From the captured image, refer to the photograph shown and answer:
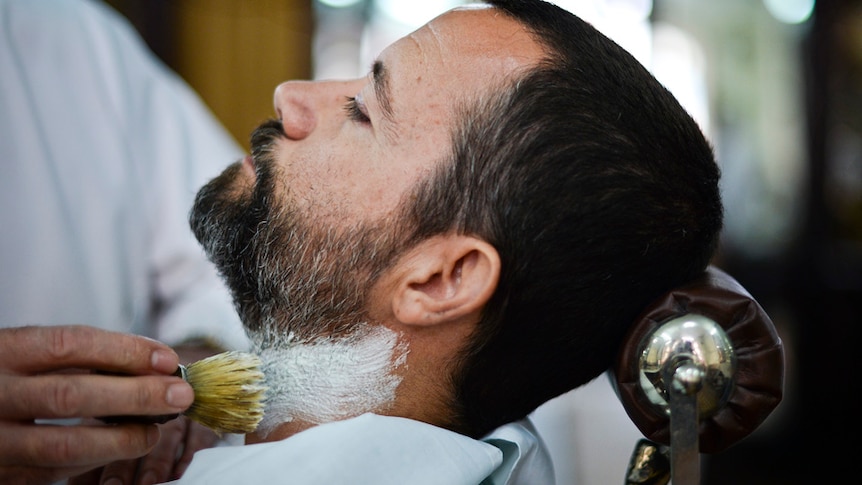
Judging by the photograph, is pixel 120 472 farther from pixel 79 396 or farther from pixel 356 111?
pixel 356 111

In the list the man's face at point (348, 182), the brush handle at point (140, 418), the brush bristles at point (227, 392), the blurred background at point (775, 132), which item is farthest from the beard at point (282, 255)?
the blurred background at point (775, 132)

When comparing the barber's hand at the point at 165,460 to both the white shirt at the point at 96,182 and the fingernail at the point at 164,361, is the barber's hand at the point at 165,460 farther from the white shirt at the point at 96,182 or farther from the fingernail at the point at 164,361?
the fingernail at the point at 164,361

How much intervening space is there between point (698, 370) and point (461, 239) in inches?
16.3

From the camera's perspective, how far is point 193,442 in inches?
62.0

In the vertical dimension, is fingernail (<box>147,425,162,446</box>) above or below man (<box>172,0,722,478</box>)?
below

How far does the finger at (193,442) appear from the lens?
5.04 feet

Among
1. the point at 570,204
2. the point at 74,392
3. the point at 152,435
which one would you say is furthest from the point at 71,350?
the point at 570,204

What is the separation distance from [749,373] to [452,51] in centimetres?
71

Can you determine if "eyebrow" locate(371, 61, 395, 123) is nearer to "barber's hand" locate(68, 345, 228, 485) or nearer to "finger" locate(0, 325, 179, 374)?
"finger" locate(0, 325, 179, 374)

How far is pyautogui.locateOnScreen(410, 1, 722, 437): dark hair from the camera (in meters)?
1.25

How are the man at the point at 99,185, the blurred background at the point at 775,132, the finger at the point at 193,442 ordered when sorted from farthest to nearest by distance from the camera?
the blurred background at the point at 775,132, the man at the point at 99,185, the finger at the point at 193,442

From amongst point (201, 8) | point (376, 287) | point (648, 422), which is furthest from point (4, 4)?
point (201, 8)

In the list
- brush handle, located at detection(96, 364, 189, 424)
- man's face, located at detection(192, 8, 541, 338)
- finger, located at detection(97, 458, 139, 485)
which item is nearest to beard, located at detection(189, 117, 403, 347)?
man's face, located at detection(192, 8, 541, 338)

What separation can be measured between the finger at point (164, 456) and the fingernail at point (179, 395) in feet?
1.51
